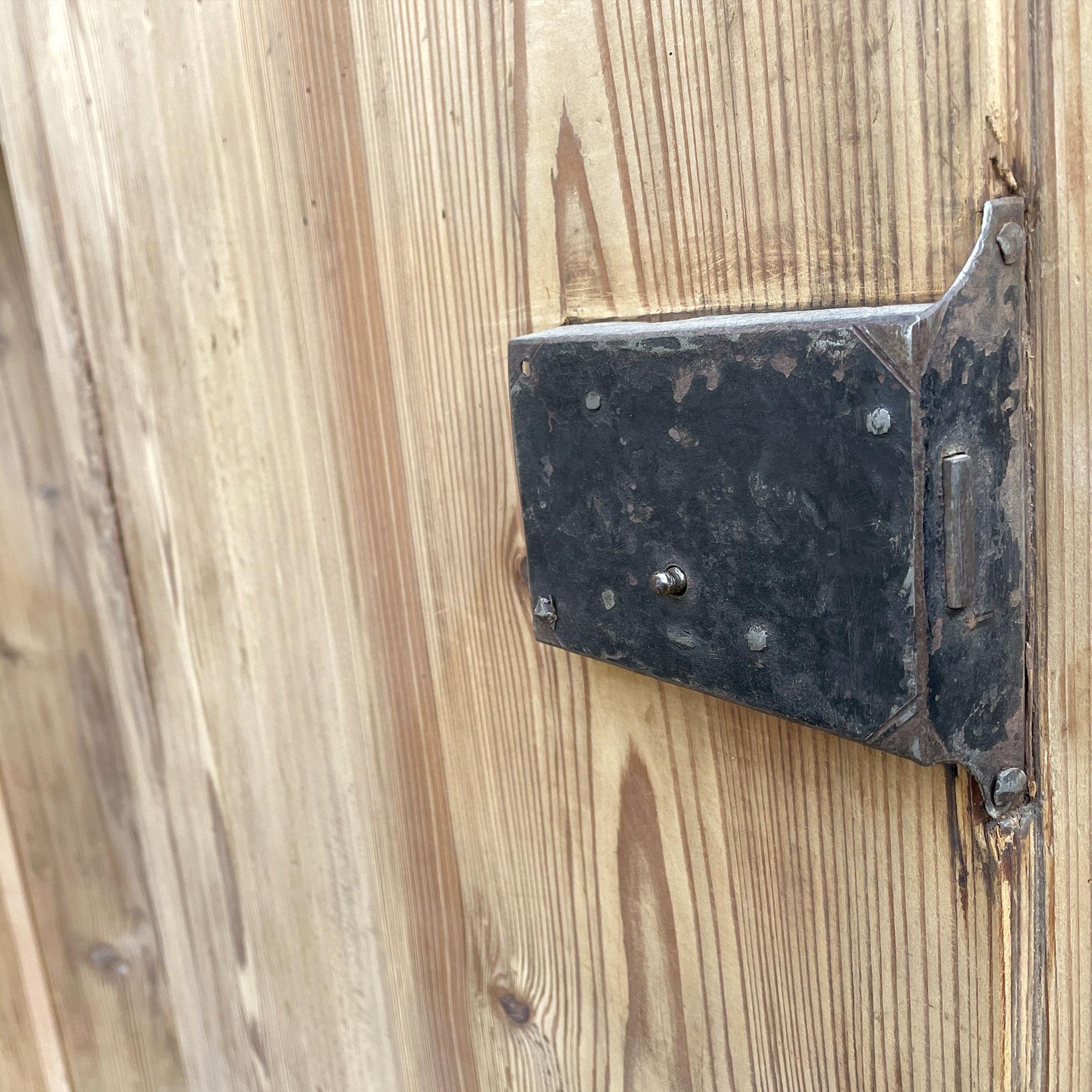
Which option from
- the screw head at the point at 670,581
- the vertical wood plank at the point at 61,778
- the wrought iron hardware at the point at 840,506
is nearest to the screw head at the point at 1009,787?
the wrought iron hardware at the point at 840,506

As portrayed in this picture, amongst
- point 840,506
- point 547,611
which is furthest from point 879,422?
point 547,611

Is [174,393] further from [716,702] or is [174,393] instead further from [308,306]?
[716,702]

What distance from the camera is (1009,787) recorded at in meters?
0.25

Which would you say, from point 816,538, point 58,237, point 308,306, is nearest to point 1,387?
point 58,237

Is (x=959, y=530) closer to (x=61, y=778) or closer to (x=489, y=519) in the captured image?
(x=489, y=519)

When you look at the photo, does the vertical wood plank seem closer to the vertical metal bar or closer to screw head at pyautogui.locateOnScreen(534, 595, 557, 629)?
screw head at pyautogui.locateOnScreen(534, 595, 557, 629)

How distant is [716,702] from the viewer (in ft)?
1.08

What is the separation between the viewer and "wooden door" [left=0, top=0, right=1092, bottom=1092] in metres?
0.25

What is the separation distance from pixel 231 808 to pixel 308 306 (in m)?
0.42

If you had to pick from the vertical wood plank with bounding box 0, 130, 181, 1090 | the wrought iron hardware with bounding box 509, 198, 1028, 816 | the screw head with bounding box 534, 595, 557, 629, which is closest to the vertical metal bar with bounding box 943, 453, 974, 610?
the wrought iron hardware with bounding box 509, 198, 1028, 816

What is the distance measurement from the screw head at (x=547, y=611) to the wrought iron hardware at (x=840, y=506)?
0.15 ft

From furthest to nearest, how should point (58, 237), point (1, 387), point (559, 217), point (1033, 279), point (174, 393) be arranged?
1. point (1, 387)
2. point (58, 237)
3. point (174, 393)
4. point (559, 217)
5. point (1033, 279)

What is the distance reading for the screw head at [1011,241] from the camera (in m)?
0.23

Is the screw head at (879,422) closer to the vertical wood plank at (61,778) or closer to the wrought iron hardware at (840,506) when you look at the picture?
the wrought iron hardware at (840,506)
